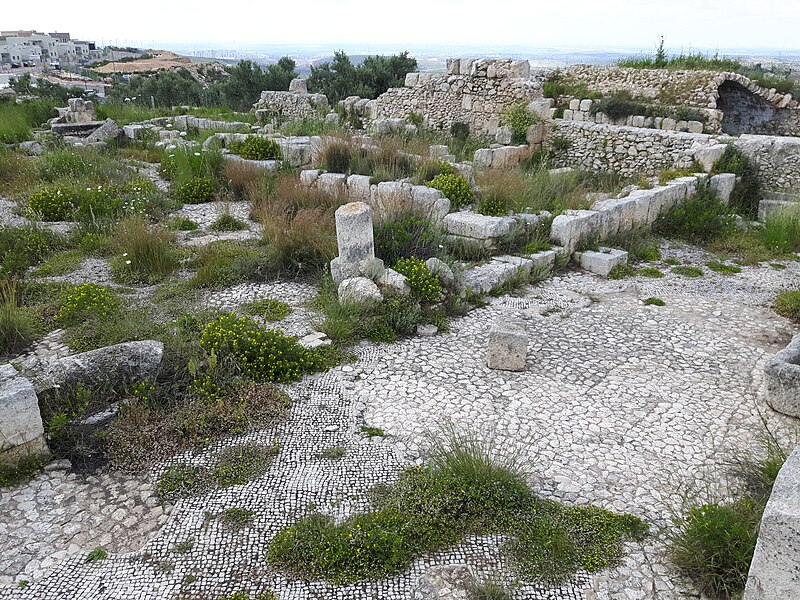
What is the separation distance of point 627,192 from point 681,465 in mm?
8123

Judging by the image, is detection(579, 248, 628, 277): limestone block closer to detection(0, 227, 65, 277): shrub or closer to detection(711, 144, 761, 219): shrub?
detection(711, 144, 761, 219): shrub

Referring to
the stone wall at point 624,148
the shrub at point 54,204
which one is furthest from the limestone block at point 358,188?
the stone wall at point 624,148

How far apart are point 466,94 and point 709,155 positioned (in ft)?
25.7

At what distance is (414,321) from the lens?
7301 mm

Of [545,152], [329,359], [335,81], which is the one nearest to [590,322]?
[329,359]

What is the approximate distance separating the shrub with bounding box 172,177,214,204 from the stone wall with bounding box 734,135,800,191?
37.5 feet

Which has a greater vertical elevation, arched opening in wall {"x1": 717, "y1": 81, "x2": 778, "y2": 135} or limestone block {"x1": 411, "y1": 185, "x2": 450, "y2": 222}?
arched opening in wall {"x1": 717, "y1": 81, "x2": 778, "y2": 135}

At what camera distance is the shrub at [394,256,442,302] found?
763 cm

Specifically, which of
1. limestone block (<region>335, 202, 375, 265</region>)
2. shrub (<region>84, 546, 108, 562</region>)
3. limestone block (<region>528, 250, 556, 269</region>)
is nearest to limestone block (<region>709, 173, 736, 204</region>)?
limestone block (<region>528, 250, 556, 269</region>)

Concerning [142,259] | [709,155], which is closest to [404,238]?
[142,259]

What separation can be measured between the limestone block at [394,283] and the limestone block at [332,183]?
3.63m

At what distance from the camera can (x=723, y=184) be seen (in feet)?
39.5

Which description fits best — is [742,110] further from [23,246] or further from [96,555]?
[96,555]

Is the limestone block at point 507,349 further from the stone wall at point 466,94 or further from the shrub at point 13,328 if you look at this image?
the stone wall at point 466,94
